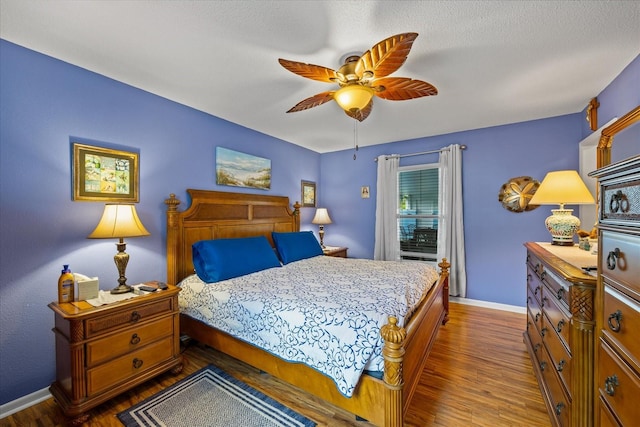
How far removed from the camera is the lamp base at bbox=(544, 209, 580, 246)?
7.01 ft

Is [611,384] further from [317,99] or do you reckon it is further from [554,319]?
[317,99]

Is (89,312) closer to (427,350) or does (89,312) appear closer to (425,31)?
(427,350)

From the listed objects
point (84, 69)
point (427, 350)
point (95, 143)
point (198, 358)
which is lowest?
point (198, 358)

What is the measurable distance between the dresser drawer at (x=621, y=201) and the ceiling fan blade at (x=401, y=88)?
121cm

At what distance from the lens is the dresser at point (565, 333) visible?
1171mm

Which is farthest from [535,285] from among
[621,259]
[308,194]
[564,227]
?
[308,194]

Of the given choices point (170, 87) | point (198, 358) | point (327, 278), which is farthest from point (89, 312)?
point (170, 87)

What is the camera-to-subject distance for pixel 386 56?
5.07 feet

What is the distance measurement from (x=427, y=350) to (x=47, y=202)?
10.5 ft

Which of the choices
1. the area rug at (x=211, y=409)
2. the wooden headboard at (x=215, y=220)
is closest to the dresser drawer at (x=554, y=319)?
the area rug at (x=211, y=409)

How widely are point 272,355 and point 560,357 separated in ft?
5.73

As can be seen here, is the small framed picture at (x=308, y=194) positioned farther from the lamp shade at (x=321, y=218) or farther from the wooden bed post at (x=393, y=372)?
the wooden bed post at (x=393, y=372)

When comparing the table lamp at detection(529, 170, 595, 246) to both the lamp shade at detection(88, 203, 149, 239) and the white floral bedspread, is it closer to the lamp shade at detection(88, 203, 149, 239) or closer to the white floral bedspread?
the white floral bedspread

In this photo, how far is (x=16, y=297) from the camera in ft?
5.82
